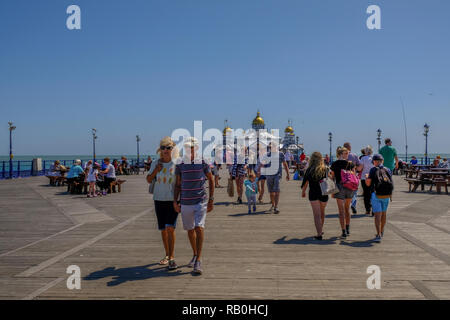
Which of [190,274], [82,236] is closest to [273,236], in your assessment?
[190,274]

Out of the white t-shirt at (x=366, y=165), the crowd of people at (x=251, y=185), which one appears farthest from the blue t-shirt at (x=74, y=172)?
the white t-shirt at (x=366, y=165)

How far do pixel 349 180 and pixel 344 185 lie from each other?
5.4 inches

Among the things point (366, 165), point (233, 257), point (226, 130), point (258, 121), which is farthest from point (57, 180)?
point (226, 130)

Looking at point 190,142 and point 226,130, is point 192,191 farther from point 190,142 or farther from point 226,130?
point 226,130

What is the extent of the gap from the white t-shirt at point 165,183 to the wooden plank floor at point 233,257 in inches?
40.6

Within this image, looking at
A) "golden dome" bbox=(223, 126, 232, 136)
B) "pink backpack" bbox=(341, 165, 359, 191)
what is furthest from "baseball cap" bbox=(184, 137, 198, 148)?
"golden dome" bbox=(223, 126, 232, 136)

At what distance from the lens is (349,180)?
7312 millimetres

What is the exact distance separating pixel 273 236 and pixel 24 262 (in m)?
4.29

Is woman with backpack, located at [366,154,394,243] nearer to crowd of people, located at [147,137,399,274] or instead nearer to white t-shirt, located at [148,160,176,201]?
crowd of people, located at [147,137,399,274]

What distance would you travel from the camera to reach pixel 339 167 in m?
7.56

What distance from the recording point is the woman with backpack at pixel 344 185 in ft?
23.6

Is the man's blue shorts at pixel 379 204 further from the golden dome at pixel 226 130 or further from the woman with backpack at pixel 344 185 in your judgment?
the golden dome at pixel 226 130

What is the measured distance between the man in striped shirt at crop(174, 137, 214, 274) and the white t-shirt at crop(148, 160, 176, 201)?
83mm
